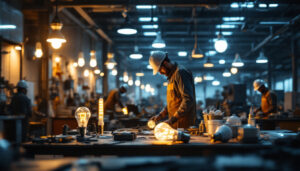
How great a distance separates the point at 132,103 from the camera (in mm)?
12008

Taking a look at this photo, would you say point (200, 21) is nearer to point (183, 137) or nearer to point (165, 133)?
point (165, 133)

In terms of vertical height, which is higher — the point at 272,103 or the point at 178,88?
the point at 178,88

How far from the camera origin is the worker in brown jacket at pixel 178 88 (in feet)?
14.4

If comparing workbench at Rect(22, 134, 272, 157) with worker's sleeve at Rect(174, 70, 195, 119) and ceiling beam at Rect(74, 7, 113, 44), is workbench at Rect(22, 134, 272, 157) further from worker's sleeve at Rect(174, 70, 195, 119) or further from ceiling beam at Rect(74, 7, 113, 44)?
ceiling beam at Rect(74, 7, 113, 44)

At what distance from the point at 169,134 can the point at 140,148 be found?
0.37 metres

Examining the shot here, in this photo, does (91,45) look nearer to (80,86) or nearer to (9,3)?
(80,86)

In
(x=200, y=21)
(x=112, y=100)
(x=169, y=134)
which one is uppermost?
(x=200, y=21)

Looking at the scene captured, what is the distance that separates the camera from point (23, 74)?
10.1 metres

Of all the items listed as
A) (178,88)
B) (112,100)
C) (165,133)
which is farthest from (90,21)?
(165,133)

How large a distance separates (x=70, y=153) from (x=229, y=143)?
1562 mm

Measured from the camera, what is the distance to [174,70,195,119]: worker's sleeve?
166 inches

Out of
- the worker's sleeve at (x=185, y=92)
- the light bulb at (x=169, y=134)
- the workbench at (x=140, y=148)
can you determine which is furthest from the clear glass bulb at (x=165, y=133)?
the worker's sleeve at (x=185, y=92)

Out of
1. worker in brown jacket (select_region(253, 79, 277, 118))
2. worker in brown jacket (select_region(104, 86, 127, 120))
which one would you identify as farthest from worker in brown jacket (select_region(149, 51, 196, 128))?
worker in brown jacket (select_region(104, 86, 127, 120))

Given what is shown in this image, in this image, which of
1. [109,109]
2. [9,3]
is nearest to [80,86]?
[109,109]
